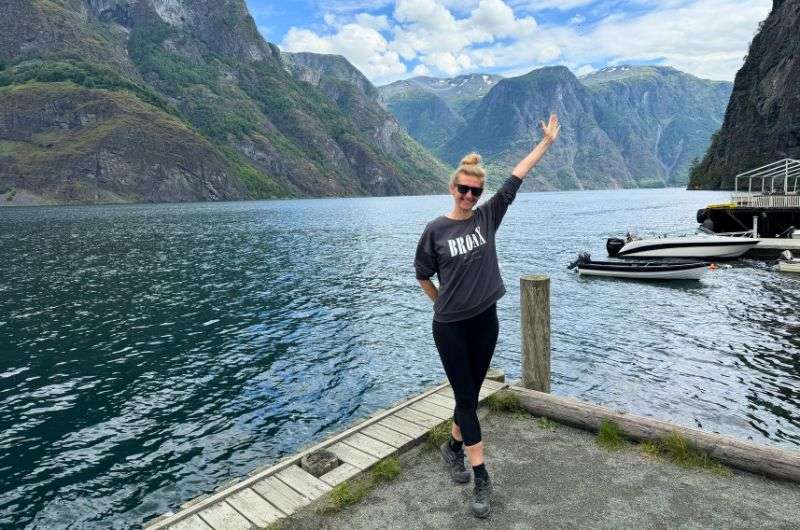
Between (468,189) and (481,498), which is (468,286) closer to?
(468,189)

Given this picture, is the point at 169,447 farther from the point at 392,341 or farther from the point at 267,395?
the point at 392,341

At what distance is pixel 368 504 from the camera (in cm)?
615

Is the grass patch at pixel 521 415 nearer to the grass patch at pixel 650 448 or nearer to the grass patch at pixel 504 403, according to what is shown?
the grass patch at pixel 504 403

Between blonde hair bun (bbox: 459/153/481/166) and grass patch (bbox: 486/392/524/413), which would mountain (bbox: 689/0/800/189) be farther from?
blonde hair bun (bbox: 459/153/481/166)

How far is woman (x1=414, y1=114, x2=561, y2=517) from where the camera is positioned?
554 cm

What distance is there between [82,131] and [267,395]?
217 m

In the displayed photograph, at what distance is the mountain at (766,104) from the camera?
102812 millimetres

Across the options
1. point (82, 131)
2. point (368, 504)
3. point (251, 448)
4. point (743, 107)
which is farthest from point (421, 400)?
point (82, 131)

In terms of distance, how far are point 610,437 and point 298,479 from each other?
4.68 metres

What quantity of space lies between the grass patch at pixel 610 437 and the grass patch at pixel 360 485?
10.3 ft

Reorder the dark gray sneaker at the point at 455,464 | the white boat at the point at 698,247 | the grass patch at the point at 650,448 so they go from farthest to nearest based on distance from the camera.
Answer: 1. the white boat at the point at 698,247
2. the grass patch at the point at 650,448
3. the dark gray sneaker at the point at 455,464

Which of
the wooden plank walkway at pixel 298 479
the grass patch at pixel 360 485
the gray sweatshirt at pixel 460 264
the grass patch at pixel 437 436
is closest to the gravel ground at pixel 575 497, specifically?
the grass patch at pixel 360 485

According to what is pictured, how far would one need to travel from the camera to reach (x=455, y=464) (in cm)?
666

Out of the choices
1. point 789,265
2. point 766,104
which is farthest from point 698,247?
point 766,104
